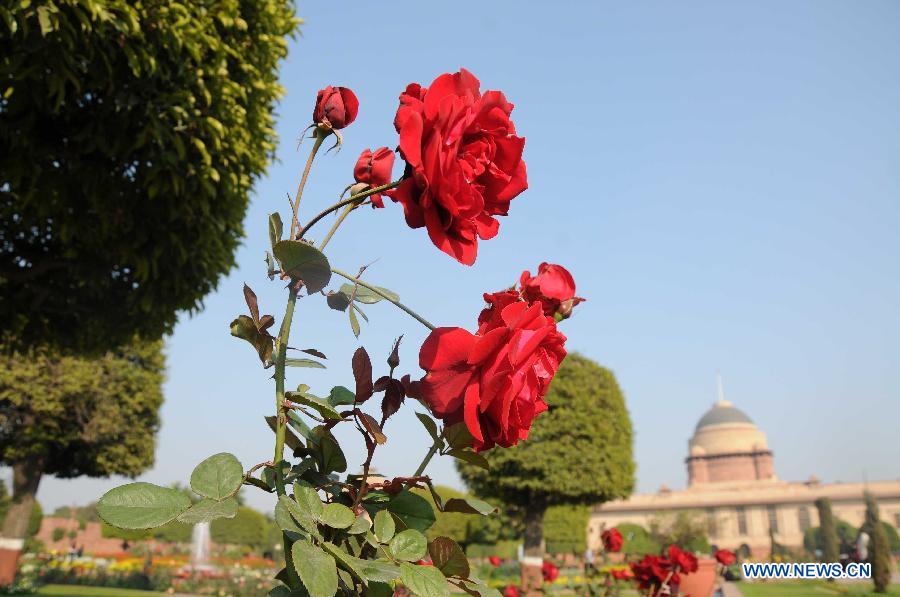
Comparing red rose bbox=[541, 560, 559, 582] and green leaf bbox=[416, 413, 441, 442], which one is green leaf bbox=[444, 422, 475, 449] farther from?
red rose bbox=[541, 560, 559, 582]

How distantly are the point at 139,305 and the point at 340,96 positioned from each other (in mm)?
5839

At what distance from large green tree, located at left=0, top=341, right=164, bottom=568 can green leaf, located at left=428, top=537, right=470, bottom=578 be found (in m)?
16.5

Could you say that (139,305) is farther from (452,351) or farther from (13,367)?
(13,367)

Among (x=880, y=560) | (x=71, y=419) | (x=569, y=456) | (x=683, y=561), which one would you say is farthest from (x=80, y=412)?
(x=880, y=560)

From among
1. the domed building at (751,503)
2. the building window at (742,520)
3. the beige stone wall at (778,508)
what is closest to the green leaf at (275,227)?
the domed building at (751,503)

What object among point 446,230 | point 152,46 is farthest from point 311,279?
point 152,46

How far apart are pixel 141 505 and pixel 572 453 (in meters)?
15.4

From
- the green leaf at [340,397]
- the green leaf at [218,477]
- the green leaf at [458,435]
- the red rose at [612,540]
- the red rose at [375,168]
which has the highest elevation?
the red rose at [375,168]

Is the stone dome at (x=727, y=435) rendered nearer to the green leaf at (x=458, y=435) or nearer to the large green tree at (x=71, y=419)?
the large green tree at (x=71, y=419)

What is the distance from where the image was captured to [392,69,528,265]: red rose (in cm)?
68

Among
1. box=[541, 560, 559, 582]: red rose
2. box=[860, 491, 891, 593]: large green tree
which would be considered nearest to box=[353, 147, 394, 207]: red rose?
Result: box=[541, 560, 559, 582]: red rose

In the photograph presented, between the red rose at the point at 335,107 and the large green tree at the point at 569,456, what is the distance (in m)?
14.3

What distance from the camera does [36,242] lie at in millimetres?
6301

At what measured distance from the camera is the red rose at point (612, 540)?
439 centimetres
